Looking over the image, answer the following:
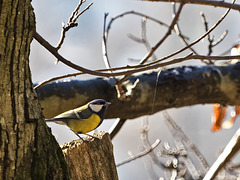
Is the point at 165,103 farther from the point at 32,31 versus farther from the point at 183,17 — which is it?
the point at 183,17

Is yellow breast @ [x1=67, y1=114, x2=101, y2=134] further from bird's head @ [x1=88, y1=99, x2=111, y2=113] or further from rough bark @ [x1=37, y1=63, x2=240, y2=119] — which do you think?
rough bark @ [x1=37, y1=63, x2=240, y2=119]

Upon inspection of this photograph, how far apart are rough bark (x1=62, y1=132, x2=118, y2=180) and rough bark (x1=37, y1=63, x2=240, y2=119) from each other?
771 mm

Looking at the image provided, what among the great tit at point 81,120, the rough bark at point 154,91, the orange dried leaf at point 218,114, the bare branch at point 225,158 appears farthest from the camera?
the orange dried leaf at point 218,114

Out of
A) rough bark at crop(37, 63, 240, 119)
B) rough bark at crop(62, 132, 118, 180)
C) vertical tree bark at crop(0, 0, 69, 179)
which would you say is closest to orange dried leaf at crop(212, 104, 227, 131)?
rough bark at crop(37, 63, 240, 119)

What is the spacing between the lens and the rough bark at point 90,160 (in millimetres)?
1497

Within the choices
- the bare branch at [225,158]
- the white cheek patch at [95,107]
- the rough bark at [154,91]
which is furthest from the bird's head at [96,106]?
the bare branch at [225,158]

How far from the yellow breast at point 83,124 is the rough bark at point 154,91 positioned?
0.53m

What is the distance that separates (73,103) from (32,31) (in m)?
1.12

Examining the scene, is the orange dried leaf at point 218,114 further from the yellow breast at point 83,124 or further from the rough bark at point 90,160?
the rough bark at point 90,160

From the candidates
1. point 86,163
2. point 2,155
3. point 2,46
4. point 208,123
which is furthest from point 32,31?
point 208,123

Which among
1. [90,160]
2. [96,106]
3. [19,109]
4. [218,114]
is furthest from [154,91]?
[19,109]

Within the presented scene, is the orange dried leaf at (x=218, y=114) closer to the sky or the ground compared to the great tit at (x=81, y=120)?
closer to the ground

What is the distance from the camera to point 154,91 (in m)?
2.50

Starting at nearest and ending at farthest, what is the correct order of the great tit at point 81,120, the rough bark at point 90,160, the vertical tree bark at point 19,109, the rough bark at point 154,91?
the vertical tree bark at point 19,109
the rough bark at point 90,160
the great tit at point 81,120
the rough bark at point 154,91
